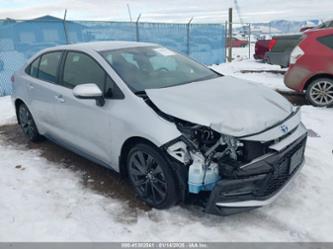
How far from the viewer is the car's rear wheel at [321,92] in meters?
6.57

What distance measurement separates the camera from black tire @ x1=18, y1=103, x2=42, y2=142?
5.18m

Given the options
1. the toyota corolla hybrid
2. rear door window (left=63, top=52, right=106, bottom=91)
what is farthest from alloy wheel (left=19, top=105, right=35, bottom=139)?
rear door window (left=63, top=52, right=106, bottom=91)

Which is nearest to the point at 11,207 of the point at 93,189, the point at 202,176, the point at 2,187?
the point at 2,187

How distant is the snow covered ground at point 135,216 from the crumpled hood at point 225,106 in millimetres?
892

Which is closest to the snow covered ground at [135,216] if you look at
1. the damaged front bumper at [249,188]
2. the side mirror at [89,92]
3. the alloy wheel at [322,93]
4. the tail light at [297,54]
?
the damaged front bumper at [249,188]

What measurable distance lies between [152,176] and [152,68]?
136 centimetres

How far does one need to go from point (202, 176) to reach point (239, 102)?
2.82 feet

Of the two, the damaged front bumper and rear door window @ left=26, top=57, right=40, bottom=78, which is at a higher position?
rear door window @ left=26, top=57, right=40, bottom=78

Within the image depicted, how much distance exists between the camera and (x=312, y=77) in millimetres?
6727

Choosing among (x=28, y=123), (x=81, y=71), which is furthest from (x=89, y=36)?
(x=81, y=71)

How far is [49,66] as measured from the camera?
463 centimetres

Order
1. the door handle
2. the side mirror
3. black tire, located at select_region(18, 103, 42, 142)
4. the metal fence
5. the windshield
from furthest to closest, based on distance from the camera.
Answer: the metal fence → black tire, located at select_region(18, 103, 42, 142) → the door handle → the windshield → the side mirror

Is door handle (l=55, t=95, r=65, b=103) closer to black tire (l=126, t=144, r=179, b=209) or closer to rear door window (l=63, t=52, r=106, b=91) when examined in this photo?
rear door window (l=63, t=52, r=106, b=91)

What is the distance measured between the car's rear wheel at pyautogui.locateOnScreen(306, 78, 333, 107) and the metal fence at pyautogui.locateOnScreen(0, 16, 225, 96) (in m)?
7.07
